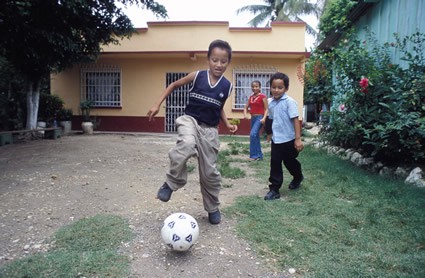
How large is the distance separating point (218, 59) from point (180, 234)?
5.08 ft

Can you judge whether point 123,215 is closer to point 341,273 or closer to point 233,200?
point 233,200

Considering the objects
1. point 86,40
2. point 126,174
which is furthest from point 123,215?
point 86,40

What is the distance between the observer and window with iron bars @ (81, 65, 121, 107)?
13055mm

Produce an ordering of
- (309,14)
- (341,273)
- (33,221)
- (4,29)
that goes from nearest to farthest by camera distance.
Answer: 1. (341,273)
2. (33,221)
3. (4,29)
4. (309,14)

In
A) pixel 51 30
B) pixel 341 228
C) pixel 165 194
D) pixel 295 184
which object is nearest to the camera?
pixel 165 194

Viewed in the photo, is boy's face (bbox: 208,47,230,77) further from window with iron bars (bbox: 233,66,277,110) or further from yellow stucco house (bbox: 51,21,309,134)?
window with iron bars (bbox: 233,66,277,110)

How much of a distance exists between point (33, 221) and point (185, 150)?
1.68 metres

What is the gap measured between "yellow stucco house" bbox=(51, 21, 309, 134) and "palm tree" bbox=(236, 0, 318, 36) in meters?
13.1

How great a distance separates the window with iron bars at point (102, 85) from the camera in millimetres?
13055

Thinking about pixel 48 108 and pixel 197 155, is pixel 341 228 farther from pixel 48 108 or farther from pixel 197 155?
pixel 48 108

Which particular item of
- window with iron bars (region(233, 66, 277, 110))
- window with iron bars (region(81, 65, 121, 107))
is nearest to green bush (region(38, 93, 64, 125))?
window with iron bars (region(81, 65, 121, 107))

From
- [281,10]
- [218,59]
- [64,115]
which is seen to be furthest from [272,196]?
[281,10]

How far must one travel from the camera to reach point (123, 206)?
3.73 m

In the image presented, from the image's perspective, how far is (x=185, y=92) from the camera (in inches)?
510
